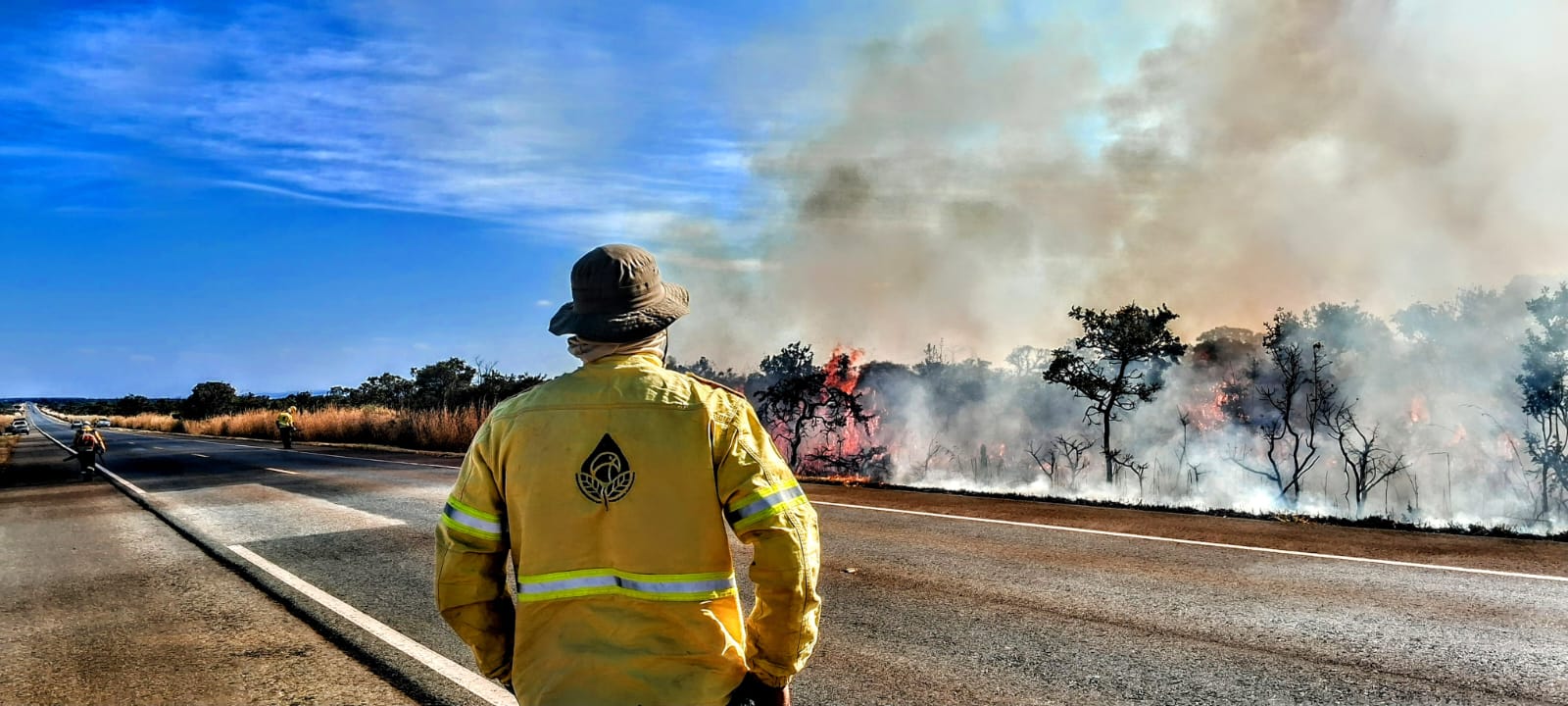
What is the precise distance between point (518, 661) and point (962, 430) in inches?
1051

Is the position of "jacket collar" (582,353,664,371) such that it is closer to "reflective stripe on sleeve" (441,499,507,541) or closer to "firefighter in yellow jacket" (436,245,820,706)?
"firefighter in yellow jacket" (436,245,820,706)

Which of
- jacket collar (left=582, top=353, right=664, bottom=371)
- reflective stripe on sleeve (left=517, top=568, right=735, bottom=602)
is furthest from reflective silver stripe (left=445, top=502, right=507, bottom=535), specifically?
jacket collar (left=582, top=353, right=664, bottom=371)

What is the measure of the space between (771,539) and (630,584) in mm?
313

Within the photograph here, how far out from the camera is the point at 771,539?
1.93 m

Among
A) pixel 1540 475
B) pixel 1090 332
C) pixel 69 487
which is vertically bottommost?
pixel 69 487

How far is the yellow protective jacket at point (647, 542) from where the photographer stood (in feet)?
6.24

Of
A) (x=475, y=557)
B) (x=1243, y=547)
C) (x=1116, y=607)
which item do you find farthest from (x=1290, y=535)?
(x=475, y=557)

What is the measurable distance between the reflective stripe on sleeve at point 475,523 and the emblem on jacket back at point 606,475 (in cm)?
30

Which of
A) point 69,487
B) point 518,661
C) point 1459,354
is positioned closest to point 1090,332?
point 1459,354

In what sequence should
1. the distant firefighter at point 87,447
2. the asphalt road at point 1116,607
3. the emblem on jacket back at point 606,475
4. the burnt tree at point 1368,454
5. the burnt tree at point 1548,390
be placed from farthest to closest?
the distant firefighter at point 87,447, the burnt tree at point 1368,454, the burnt tree at point 1548,390, the asphalt road at point 1116,607, the emblem on jacket back at point 606,475

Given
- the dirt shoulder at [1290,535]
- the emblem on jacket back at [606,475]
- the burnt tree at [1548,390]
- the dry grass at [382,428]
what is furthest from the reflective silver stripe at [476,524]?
the dry grass at [382,428]

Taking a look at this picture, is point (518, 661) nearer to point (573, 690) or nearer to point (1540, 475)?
point (573, 690)

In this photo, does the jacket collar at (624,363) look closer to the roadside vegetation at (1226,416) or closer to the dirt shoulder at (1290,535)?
the dirt shoulder at (1290,535)

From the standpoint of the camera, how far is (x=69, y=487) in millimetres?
17078
